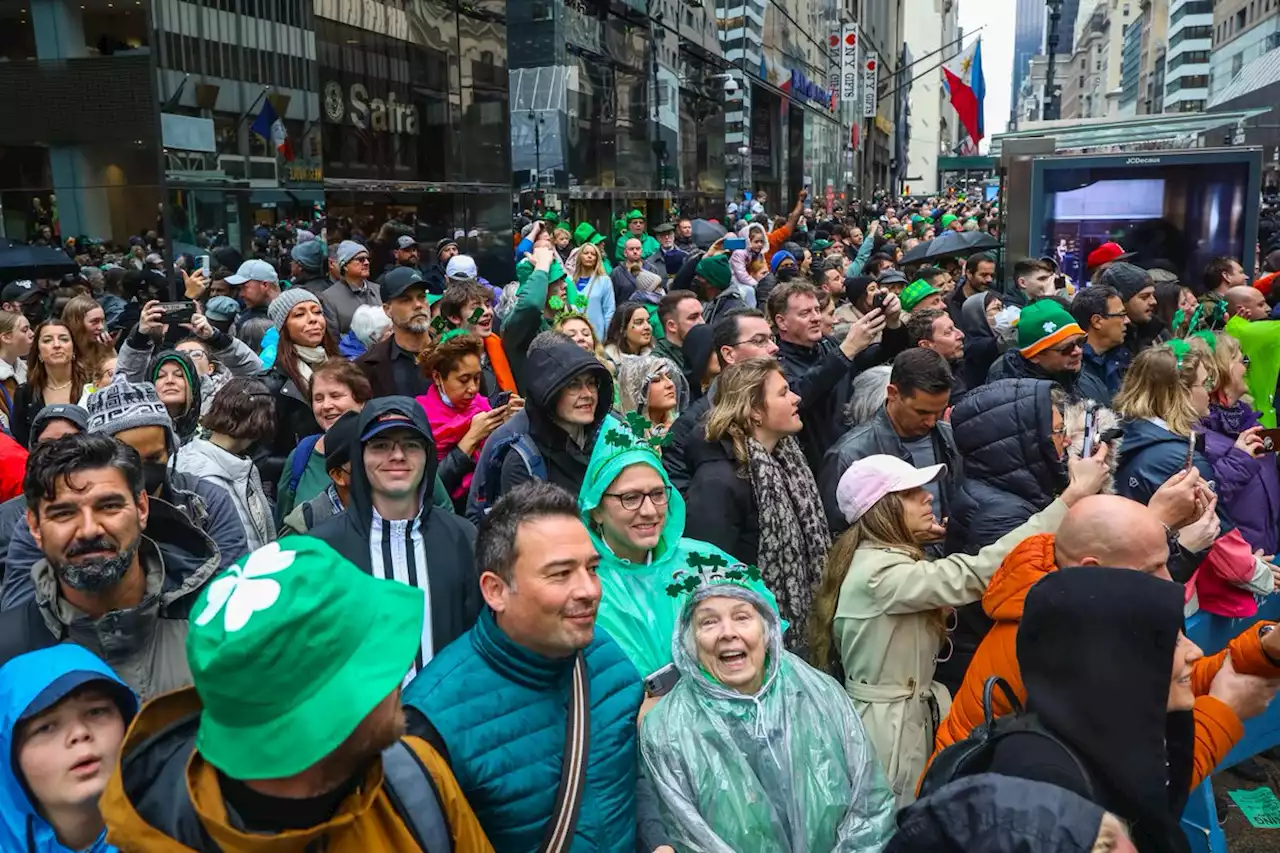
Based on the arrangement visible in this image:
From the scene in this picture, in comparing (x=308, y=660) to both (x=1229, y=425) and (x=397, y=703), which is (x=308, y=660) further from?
(x=1229, y=425)

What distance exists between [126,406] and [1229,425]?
4.98 metres

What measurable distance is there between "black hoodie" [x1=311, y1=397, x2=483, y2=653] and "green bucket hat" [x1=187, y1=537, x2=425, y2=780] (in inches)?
67.7

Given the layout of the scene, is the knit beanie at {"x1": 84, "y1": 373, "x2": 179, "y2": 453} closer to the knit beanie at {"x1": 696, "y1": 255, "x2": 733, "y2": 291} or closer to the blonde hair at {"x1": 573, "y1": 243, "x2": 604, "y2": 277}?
the knit beanie at {"x1": 696, "y1": 255, "x2": 733, "y2": 291}

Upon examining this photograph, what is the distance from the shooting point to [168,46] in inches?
399

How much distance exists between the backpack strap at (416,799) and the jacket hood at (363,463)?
1577 mm

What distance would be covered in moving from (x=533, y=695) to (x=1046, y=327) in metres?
4.06

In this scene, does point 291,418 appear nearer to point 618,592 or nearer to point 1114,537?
point 618,592

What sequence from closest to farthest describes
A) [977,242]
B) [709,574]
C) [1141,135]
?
[709,574] → [977,242] → [1141,135]

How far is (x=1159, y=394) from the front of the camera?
4.90 metres

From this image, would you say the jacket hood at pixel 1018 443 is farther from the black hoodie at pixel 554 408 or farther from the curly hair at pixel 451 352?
the curly hair at pixel 451 352

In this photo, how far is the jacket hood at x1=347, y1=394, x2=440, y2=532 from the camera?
369 cm

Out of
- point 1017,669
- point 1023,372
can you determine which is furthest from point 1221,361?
point 1017,669

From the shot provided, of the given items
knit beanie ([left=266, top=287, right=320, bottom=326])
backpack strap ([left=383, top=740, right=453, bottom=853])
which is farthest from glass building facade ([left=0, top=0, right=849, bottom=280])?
backpack strap ([left=383, top=740, right=453, bottom=853])

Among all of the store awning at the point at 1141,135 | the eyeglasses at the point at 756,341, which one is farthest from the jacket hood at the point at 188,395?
the store awning at the point at 1141,135
